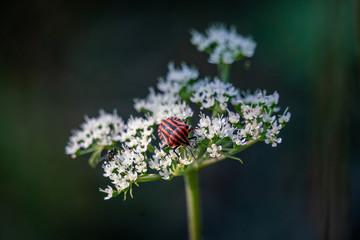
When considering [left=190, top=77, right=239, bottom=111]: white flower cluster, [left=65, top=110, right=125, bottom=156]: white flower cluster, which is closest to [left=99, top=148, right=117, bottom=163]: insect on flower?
[left=65, top=110, right=125, bottom=156]: white flower cluster

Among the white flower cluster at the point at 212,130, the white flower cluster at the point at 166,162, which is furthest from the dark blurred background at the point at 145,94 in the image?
the white flower cluster at the point at 166,162

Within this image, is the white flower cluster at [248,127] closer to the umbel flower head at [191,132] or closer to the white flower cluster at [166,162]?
the umbel flower head at [191,132]

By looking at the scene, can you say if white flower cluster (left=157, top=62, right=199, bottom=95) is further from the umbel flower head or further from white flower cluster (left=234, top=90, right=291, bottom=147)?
white flower cluster (left=234, top=90, right=291, bottom=147)

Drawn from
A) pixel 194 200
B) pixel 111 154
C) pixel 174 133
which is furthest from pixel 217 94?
pixel 111 154
